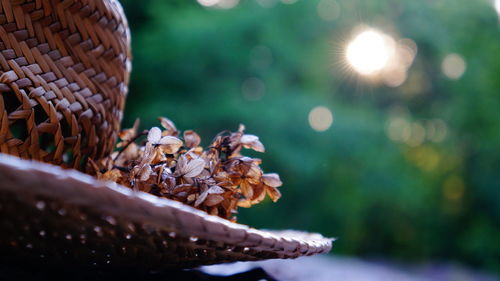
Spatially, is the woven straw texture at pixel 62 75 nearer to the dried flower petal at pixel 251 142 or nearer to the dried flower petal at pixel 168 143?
the dried flower petal at pixel 168 143

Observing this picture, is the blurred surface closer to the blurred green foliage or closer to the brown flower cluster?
the brown flower cluster

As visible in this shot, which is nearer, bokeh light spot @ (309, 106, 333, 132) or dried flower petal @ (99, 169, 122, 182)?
dried flower petal @ (99, 169, 122, 182)

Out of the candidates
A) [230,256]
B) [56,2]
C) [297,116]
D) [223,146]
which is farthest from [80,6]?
[297,116]

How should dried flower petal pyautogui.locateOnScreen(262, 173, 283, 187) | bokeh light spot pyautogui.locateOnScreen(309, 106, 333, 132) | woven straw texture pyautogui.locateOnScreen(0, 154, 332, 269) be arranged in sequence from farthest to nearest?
bokeh light spot pyautogui.locateOnScreen(309, 106, 333, 132) < dried flower petal pyautogui.locateOnScreen(262, 173, 283, 187) < woven straw texture pyautogui.locateOnScreen(0, 154, 332, 269)

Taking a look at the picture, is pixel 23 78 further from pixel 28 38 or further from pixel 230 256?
pixel 230 256

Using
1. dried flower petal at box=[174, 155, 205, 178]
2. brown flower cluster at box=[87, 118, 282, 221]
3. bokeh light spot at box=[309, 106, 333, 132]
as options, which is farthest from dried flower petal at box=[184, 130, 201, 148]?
bokeh light spot at box=[309, 106, 333, 132]

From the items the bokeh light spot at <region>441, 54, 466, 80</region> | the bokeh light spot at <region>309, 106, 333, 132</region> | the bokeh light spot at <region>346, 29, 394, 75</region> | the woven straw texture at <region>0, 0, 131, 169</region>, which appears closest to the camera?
the woven straw texture at <region>0, 0, 131, 169</region>

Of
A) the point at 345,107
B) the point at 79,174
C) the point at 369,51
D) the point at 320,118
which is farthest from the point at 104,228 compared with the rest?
the point at 369,51
